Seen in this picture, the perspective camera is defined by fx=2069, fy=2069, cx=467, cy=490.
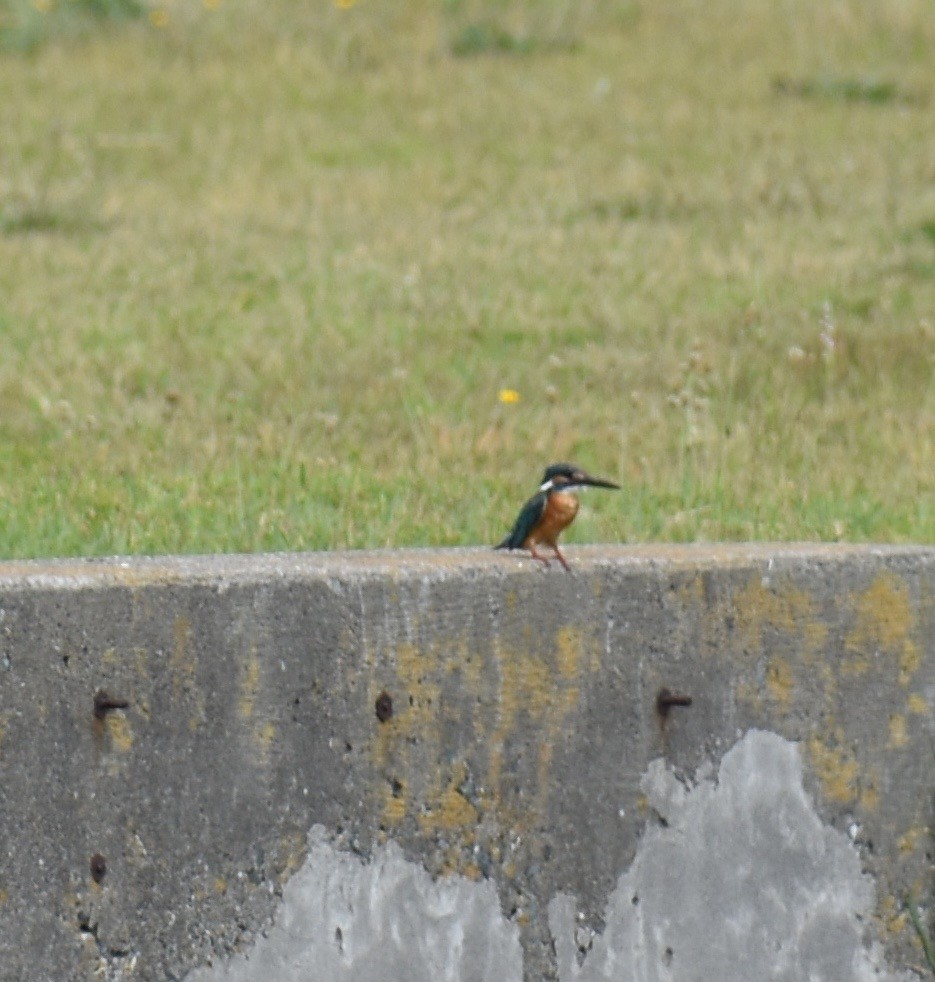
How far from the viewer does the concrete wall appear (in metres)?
3.63

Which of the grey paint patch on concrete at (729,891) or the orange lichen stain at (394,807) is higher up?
the orange lichen stain at (394,807)

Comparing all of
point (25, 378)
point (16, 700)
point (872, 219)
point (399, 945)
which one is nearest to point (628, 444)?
point (25, 378)

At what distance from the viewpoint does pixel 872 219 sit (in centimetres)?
903

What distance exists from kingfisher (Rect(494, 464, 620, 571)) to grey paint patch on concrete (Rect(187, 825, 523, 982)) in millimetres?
Answer: 636

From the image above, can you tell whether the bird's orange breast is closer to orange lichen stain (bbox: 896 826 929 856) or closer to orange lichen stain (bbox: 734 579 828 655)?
orange lichen stain (bbox: 734 579 828 655)

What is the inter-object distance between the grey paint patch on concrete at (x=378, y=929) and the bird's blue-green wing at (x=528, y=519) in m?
0.64

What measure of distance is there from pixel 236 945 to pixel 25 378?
3132 mm

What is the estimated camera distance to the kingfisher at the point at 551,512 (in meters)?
3.98

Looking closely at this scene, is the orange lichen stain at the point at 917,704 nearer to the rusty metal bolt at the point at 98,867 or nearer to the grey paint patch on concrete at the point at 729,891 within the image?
the grey paint patch on concrete at the point at 729,891

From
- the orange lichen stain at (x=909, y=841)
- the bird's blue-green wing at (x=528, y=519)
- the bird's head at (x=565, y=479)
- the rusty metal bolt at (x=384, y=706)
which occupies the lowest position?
the orange lichen stain at (x=909, y=841)

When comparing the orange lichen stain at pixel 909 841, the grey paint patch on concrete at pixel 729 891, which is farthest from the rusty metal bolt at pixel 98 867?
the orange lichen stain at pixel 909 841

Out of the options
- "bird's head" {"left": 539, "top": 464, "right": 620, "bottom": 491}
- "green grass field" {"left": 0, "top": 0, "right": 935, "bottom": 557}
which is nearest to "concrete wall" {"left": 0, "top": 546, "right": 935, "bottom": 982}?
"bird's head" {"left": 539, "top": 464, "right": 620, "bottom": 491}

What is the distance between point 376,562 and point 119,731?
1.93 feet

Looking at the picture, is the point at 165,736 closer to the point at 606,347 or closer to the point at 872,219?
the point at 606,347
